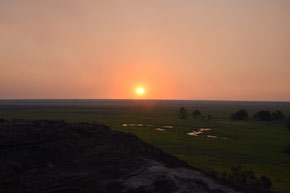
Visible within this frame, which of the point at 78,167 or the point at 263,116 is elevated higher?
the point at 78,167

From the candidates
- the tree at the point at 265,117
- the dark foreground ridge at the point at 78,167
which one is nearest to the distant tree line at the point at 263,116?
the tree at the point at 265,117

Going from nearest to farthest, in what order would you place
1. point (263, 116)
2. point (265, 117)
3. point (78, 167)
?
point (78, 167)
point (265, 117)
point (263, 116)

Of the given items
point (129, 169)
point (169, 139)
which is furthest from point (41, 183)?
point (169, 139)

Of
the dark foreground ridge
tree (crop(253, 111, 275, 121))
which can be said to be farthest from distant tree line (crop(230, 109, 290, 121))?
the dark foreground ridge

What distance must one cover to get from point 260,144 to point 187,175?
33425mm

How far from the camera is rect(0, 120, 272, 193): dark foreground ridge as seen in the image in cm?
818

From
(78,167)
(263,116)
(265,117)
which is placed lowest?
(265,117)

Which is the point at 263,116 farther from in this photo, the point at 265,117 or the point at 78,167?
the point at 78,167

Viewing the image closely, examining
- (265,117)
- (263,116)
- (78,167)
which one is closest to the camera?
(78,167)

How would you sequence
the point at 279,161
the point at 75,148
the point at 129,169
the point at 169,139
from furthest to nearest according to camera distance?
the point at 169,139
the point at 279,161
the point at 75,148
the point at 129,169

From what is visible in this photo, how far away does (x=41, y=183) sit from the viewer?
8.05m

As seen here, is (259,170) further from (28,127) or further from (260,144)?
(28,127)

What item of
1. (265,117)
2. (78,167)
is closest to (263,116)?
(265,117)

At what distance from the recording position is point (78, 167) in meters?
9.37
